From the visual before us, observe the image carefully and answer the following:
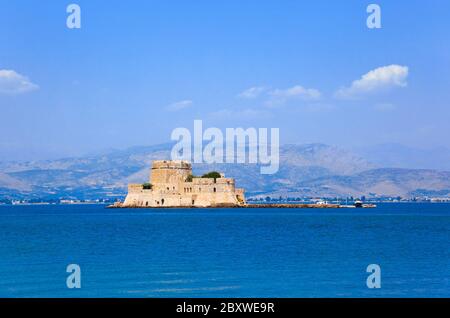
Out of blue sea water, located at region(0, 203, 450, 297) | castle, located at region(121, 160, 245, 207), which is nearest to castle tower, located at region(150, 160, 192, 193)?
castle, located at region(121, 160, 245, 207)

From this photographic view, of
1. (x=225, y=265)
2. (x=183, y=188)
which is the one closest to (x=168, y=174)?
(x=183, y=188)

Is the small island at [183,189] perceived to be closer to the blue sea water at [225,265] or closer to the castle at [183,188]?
the castle at [183,188]

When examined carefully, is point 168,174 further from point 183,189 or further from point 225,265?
point 225,265

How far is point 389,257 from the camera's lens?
24.3 meters

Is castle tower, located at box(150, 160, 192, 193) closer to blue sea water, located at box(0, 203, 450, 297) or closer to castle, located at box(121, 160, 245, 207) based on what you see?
castle, located at box(121, 160, 245, 207)

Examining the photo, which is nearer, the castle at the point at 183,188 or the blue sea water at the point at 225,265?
the blue sea water at the point at 225,265

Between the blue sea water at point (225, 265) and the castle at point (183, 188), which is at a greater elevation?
the castle at point (183, 188)

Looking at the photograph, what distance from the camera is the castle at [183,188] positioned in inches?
2971

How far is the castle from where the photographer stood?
7547cm

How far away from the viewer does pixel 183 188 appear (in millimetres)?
76062

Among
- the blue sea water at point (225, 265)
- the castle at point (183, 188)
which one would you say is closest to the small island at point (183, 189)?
the castle at point (183, 188)
